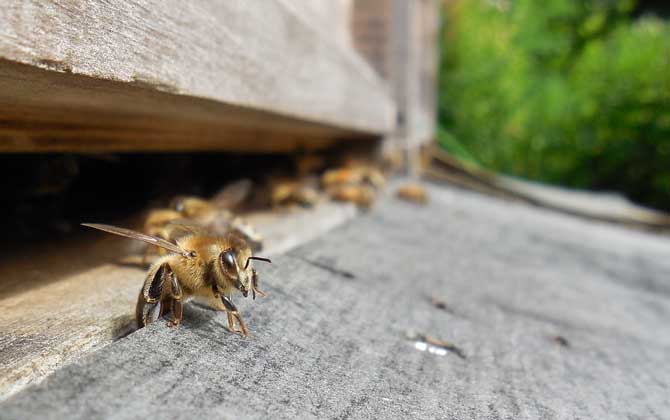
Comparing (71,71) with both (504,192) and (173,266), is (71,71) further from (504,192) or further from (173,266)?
(504,192)

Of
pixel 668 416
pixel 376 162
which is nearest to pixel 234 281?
pixel 668 416

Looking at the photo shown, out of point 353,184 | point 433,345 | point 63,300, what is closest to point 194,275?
point 63,300

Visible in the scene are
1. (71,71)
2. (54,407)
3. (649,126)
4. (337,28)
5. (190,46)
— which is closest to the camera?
(54,407)

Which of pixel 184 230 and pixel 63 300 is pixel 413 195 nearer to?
pixel 184 230

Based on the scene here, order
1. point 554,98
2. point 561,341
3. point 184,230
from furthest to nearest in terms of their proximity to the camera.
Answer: point 554,98
point 561,341
point 184,230

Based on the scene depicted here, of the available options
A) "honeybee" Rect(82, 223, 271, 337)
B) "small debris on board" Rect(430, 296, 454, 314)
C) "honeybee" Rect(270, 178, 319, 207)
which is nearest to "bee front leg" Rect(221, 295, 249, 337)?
"honeybee" Rect(82, 223, 271, 337)

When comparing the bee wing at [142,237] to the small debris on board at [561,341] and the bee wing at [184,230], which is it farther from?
the small debris on board at [561,341]
